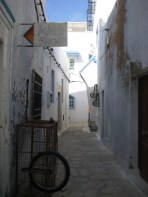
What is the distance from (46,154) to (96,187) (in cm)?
160

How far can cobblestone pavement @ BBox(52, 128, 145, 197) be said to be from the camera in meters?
5.81

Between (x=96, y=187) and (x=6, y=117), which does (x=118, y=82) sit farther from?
(x=6, y=117)

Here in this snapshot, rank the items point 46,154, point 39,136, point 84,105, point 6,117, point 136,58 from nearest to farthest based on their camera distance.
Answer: point 6,117, point 46,154, point 39,136, point 136,58, point 84,105

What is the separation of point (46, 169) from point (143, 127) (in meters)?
2.34

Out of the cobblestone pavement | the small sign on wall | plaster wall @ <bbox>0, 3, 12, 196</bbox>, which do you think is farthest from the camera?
the cobblestone pavement

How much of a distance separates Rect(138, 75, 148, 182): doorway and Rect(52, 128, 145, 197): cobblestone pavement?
1.35ft

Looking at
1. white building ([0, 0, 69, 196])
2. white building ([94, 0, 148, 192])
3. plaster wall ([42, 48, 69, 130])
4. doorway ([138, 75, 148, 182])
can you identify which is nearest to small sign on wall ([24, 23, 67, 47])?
white building ([0, 0, 69, 196])

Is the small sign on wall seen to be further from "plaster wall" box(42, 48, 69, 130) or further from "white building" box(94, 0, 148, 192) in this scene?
"plaster wall" box(42, 48, 69, 130)

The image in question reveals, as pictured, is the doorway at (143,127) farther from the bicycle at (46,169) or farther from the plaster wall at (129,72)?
the bicycle at (46,169)

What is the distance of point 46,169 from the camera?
5.14 m

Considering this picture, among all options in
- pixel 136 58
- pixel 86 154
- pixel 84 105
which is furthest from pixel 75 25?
pixel 136 58

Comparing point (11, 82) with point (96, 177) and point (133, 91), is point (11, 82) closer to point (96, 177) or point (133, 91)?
point (133, 91)

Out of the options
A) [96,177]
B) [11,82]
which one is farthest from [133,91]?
[11,82]

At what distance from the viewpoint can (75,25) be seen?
37656 mm
